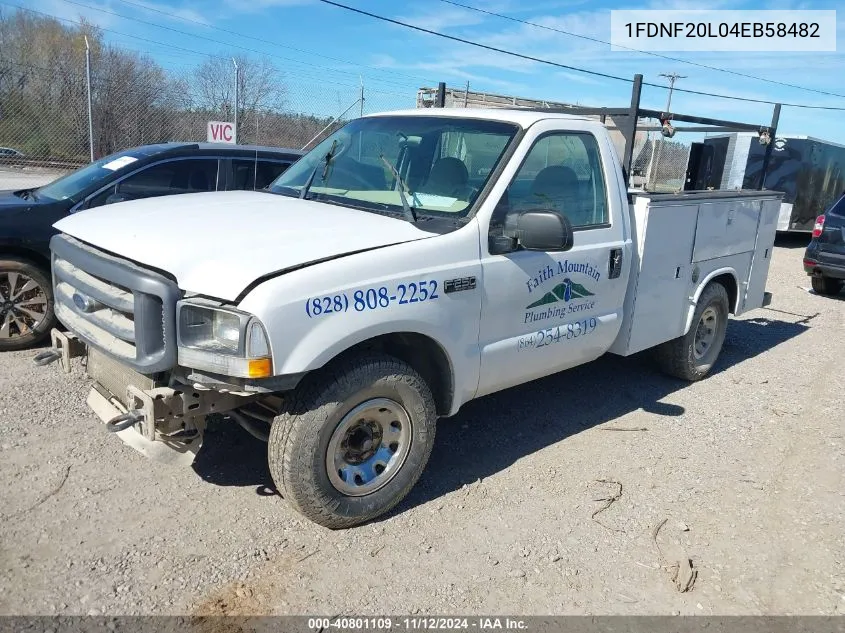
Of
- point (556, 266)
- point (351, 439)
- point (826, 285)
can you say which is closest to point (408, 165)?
point (556, 266)

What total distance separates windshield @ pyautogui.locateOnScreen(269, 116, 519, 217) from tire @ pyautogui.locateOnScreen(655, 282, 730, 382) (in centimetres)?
278

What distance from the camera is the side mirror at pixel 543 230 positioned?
3543 millimetres

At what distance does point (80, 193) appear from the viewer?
232 inches

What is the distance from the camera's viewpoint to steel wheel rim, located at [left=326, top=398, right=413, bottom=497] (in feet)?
10.9

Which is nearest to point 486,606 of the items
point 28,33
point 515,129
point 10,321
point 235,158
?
point 515,129

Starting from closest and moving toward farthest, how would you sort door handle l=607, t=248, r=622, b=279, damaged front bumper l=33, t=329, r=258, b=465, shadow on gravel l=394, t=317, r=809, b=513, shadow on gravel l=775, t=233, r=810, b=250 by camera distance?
damaged front bumper l=33, t=329, r=258, b=465 → shadow on gravel l=394, t=317, r=809, b=513 → door handle l=607, t=248, r=622, b=279 → shadow on gravel l=775, t=233, r=810, b=250

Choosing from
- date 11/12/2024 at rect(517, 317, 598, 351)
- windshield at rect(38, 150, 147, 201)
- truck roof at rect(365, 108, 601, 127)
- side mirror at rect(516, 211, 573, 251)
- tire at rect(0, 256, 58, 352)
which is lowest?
tire at rect(0, 256, 58, 352)

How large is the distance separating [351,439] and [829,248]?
9.92 metres

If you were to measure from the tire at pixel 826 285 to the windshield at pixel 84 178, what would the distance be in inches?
410

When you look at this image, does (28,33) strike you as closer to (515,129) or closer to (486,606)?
(515,129)

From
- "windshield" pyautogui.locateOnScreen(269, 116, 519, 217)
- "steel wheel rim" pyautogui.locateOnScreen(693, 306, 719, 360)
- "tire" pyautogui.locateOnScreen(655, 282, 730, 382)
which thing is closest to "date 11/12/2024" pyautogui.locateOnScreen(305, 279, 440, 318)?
"windshield" pyautogui.locateOnScreen(269, 116, 519, 217)

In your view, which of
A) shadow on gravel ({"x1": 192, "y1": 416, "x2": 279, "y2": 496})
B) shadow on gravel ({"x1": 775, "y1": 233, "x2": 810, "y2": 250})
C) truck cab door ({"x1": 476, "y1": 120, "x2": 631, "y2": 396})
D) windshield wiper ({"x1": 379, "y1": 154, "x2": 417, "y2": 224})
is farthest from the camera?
shadow on gravel ({"x1": 775, "y1": 233, "x2": 810, "y2": 250})

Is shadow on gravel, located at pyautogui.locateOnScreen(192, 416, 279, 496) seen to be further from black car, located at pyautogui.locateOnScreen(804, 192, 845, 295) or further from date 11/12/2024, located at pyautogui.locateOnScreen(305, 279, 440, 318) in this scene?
black car, located at pyautogui.locateOnScreen(804, 192, 845, 295)

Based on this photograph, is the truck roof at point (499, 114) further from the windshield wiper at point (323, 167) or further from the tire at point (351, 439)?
the tire at point (351, 439)
